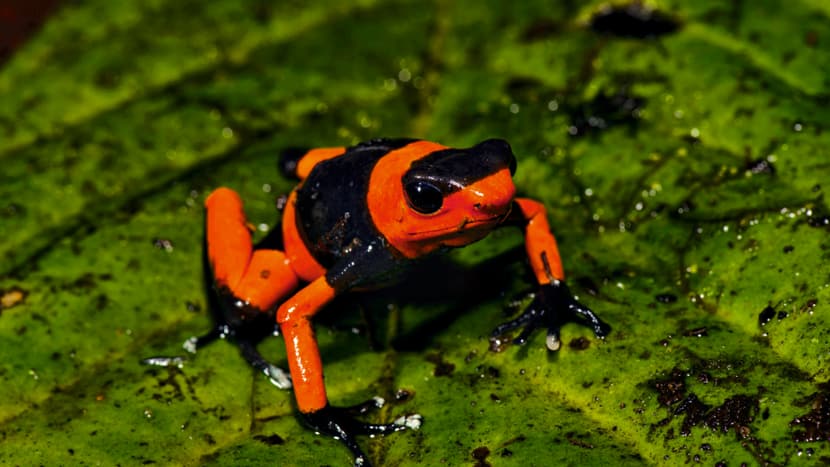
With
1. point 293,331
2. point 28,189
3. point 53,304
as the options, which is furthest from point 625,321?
point 28,189

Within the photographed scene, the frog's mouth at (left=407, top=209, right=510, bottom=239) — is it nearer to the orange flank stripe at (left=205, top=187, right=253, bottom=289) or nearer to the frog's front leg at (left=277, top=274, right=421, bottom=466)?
the frog's front leg at (left=277, top=274, right=421, bottom=466)

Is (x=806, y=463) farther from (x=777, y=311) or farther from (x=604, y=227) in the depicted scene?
(x=604, y=227)

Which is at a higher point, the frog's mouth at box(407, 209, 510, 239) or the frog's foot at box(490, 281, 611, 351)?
the frog's mouth at box(407, 209, 510, 239)

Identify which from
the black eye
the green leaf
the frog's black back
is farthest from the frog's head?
the green leaf

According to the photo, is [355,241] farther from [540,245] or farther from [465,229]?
[540,245]

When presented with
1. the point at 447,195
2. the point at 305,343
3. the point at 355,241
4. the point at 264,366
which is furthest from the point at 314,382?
the point at 447,195

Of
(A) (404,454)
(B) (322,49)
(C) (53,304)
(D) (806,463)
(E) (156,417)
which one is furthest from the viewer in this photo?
(B) (322,49)

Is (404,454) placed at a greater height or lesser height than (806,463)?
lesser
